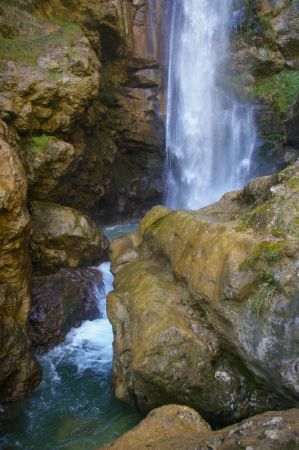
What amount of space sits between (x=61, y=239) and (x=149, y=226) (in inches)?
92.7

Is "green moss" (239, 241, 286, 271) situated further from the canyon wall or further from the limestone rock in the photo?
the limestone rock

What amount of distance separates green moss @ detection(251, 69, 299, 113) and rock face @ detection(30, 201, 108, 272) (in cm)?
1038

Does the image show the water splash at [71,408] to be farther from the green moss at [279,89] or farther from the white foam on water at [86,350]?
the green moss at [279,89]

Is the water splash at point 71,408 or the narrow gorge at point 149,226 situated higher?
the narrow gorge at point 149,226

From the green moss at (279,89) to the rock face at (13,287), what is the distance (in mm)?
13078

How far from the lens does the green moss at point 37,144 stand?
32.2ft

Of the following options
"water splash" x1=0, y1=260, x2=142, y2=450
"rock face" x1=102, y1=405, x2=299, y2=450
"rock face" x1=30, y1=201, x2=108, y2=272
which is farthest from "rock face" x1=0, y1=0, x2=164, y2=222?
"rock face" x1=102, y1=405, x2=299, y2=450

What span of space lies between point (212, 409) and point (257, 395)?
1.99ft

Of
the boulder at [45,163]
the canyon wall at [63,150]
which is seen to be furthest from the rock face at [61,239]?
the boulder at [45,163]

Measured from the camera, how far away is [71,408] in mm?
6402

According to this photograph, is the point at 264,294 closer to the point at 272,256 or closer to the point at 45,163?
the point at 272,256

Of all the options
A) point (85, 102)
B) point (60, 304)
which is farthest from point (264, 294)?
point (85, 102)

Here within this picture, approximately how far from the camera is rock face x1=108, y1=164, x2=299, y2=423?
4938 millimetres

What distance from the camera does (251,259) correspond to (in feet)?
17.4
